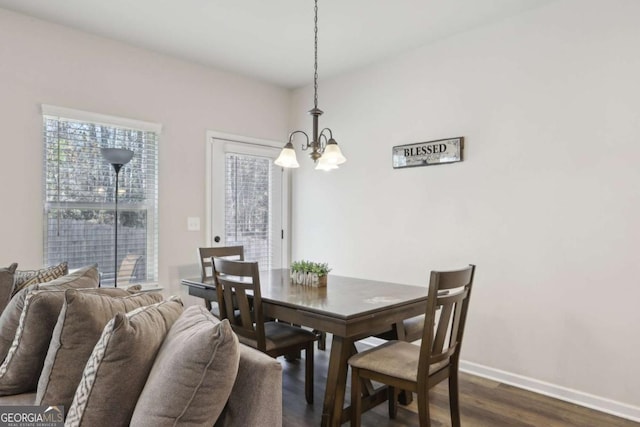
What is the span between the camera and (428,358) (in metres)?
1.93

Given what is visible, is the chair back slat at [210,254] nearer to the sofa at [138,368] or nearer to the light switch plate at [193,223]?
the light switch plate at [193,223]

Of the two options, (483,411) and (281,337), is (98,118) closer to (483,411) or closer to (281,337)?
(281,337)

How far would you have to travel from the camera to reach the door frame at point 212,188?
4.04 metres

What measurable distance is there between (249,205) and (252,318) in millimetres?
1969

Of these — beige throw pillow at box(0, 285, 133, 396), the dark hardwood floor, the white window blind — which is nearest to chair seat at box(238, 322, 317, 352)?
the dark hardwood floor

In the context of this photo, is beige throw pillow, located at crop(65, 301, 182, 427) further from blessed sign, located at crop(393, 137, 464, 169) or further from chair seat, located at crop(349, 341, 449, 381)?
blessed sign, located at crop(393, 137, 464, 169)

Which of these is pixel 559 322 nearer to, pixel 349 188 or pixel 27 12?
pixel 349 188

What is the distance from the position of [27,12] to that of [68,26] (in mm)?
270

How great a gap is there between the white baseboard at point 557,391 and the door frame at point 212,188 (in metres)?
2.26

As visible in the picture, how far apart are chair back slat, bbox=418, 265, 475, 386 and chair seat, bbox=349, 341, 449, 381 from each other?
0.07 meters

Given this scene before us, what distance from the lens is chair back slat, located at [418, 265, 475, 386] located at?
1.91 metres

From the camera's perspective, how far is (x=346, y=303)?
7.34 ft

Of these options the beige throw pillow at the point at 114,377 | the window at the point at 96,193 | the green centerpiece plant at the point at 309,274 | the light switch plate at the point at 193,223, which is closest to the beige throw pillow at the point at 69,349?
the beige throw pillow at the point at 114,377

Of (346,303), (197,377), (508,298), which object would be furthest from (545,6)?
(197,377)
